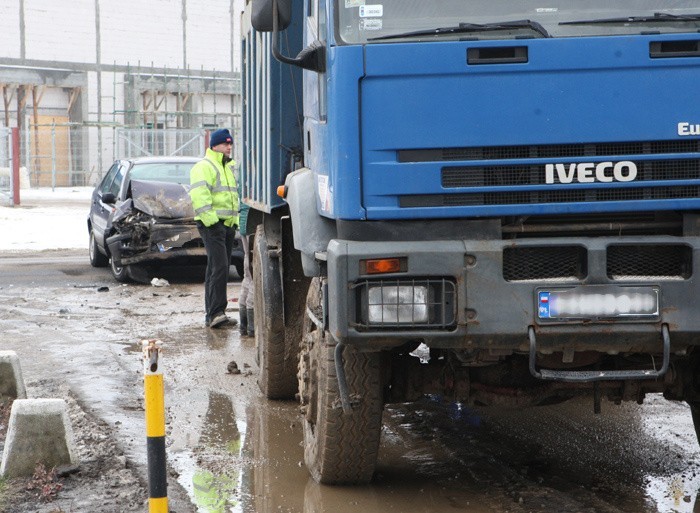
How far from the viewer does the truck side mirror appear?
5777 mm

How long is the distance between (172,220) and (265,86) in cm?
768

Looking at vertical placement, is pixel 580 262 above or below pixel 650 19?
below

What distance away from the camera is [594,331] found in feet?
17.0

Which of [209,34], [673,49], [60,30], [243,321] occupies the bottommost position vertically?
[243,321]

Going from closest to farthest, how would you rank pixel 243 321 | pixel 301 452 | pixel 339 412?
pixel 339 412
pixel 301 452
pixel 243 321

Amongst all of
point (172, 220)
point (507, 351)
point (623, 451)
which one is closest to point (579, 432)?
point (623, 451)

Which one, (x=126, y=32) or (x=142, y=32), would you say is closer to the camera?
(x=126, y=32)

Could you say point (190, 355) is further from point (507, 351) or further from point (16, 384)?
point (507, 351)

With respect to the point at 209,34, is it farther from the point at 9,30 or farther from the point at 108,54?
the point at 9,30

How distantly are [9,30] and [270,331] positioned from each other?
37246mm

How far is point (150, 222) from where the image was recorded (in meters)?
15.4

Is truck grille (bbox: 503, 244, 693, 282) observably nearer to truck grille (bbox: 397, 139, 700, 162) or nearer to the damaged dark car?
truck grille (bbox: 397, 139, 700, 162)

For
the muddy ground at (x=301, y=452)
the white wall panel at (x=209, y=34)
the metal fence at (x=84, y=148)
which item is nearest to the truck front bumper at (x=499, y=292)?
the muddy ground at (x=301, y=452)

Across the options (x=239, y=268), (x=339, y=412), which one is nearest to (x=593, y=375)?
(x=339, y=412)
